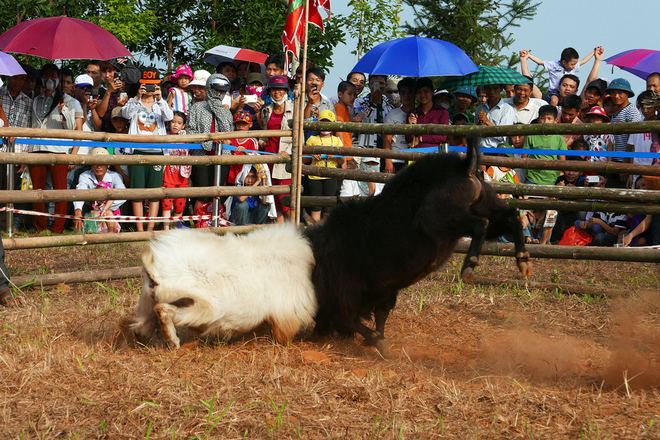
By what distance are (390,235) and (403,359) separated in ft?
2.64

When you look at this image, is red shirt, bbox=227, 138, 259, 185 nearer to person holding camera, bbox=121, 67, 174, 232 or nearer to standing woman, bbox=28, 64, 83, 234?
person holding camera, bbox=121, 67, 174, 232

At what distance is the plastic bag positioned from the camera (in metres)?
7.94

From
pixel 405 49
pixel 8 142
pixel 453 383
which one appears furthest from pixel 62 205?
pixel 453 383

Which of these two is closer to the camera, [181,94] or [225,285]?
[225,285]

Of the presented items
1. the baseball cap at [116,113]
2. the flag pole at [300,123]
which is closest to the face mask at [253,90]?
the baseball cap at [116,113]

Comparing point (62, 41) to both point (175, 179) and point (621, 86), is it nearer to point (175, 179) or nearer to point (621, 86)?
point (175, 179)

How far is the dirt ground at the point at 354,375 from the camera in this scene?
108 inches

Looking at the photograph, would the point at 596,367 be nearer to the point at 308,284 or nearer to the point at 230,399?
the point at 308,284

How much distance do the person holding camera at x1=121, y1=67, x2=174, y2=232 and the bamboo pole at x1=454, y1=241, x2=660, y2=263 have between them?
3.98 meters

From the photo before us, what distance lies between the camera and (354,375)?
3.45m

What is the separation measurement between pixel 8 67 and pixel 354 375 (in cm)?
677

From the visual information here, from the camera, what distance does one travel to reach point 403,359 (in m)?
3.97

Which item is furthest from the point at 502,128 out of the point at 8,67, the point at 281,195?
the point at 8,67

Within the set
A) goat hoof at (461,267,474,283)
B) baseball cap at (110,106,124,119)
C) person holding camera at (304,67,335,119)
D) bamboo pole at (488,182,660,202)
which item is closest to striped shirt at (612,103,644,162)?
bamboo pole at (488,182,660,202)
